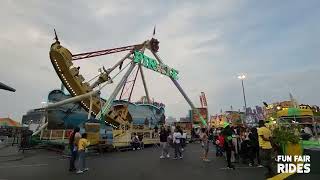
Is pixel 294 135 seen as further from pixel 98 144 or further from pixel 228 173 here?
pixel 98 144

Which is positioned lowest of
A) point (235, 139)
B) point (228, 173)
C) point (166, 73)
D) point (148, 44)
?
point (228, 173)

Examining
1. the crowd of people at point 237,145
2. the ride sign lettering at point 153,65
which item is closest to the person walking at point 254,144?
the crowd of people at point 237,145

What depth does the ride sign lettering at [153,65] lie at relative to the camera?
130 ft

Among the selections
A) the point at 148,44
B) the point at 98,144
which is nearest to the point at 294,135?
the point at 98,144

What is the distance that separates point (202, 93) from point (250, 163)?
180 feet

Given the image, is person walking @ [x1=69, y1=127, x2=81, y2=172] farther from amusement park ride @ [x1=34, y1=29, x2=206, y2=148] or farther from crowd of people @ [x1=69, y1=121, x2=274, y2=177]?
amusement park ride @ [x1=34, y1=29, x2=206, y2=148]

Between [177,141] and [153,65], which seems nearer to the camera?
[177,141]

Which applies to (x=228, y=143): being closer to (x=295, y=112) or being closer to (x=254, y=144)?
(x=254, y=144)

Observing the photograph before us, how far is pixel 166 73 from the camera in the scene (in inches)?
1838

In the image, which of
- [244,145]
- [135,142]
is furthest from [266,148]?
[135,142]

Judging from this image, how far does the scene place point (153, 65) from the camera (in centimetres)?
4291

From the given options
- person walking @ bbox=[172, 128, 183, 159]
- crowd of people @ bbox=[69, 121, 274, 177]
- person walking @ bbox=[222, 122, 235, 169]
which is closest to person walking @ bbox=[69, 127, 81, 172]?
crowd of people @ bbox=[69, 121, 274, 177]

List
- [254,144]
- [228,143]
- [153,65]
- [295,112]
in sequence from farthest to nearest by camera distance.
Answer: [153,65] → [295,112] → [254,144] → [228,143]

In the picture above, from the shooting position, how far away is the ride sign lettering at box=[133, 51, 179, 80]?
3960cm
